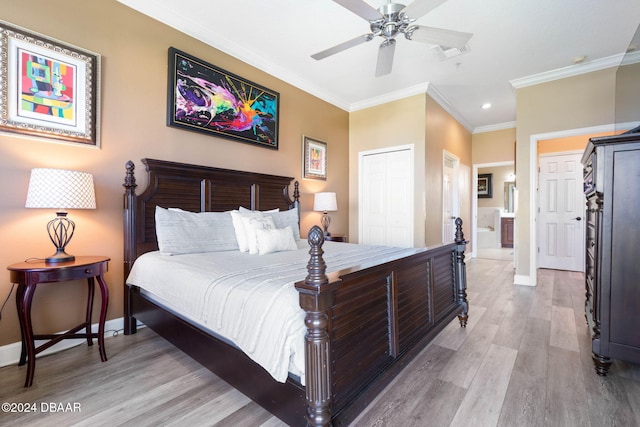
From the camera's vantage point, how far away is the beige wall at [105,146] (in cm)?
197

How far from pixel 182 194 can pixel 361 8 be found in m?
2.16

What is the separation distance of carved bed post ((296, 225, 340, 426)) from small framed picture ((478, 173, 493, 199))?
890 centimetres

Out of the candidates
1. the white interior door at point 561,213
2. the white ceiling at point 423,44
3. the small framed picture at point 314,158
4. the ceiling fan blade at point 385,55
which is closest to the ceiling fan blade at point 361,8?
the ceiling fan blade at point 385,55

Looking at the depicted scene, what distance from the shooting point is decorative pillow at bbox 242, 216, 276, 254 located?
2.44m

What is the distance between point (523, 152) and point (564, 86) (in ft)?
3.12

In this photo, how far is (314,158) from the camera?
4.32 metres

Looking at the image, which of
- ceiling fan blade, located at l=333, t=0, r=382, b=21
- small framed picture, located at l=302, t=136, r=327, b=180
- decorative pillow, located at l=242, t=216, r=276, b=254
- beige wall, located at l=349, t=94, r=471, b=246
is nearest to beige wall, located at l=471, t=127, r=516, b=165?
beige wall, located at l=349, t=94, r=471, b=246

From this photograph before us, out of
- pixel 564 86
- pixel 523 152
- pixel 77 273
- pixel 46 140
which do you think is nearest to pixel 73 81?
pixel 46 140

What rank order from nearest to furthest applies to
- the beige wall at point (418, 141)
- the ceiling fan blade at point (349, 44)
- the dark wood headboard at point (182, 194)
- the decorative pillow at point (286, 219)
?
1. the ceiling fan blade at point (349, 44)
2. the dark wood headboard at point (182, 194)
3. the decorative pillow at point (286, 219)
4. the beige wall at point (418, 141)

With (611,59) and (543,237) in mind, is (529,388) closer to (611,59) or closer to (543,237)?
(611,59)

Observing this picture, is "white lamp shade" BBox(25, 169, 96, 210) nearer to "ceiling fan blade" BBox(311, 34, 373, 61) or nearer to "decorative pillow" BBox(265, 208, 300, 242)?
"decorative pillow" BBox(265, 208, 300, 242)

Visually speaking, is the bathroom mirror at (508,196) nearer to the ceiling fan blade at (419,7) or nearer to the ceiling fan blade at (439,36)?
the ceiling fan blade at (439,36)

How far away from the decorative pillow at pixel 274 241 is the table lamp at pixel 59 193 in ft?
3.99

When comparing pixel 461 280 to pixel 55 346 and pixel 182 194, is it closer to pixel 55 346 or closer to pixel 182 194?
pixel 182 194
